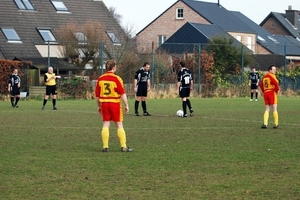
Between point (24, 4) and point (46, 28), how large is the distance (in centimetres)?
313

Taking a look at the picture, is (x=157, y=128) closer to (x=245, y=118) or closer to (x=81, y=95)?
(x=245, y=118)

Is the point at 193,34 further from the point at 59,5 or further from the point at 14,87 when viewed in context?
the point at 14,87

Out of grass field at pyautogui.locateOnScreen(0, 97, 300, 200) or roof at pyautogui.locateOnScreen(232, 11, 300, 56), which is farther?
roof at pyautogui.locateOnScreen(232, 11, 300, 56)

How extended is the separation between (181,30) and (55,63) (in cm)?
2541

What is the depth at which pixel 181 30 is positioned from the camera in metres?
69.2

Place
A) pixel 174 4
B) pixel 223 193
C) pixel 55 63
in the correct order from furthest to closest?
pixel 174 4
pixel 55 63
pixel 223 193

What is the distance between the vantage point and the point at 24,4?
55.8m

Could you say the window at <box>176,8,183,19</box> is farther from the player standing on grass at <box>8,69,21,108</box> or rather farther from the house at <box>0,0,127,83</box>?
the player standing on grass at <box>8,69,21,108</box>

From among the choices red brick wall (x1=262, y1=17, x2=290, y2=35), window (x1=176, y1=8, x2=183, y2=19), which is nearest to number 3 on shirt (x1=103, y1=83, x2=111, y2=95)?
window (x1=176, y1=8, x2=183, y2=19)

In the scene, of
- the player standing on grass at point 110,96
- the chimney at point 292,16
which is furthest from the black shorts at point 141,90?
the chimney at point 292,16

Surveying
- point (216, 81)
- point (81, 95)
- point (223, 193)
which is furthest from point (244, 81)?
point (223, 193)

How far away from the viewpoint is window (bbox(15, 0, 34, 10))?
5519 centimetres

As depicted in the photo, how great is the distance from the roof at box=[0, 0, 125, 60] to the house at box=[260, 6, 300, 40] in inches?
1567

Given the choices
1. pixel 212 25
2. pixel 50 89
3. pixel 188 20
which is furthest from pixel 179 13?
pixel 50 89
